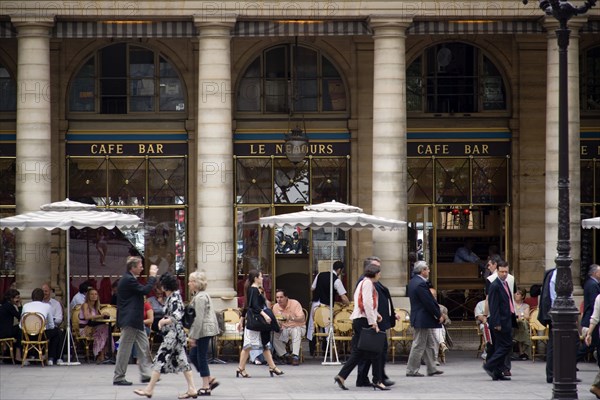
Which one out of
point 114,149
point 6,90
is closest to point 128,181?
point 114,149

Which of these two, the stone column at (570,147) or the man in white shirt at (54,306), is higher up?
the stone column at (570,147)

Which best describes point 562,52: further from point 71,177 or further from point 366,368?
point 71,177

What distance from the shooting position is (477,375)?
71.6ft

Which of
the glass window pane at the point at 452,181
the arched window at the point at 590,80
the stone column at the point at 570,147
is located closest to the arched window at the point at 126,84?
the glass window pane at the point at 452,181

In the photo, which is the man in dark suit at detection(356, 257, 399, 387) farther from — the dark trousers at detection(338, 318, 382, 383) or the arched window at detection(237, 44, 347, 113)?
the arched window at detection(237, 44, 347, 113)

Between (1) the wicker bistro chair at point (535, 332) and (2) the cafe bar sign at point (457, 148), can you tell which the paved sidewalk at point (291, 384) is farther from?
(2) the cafe bar sign at point (457, 148)

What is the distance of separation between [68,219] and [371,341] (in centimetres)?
620

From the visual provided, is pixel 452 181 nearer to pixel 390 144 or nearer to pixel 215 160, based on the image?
pixel 390 144

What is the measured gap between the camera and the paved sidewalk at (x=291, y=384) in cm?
1872

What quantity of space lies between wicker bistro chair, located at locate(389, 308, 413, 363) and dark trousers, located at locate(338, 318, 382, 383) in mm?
4416

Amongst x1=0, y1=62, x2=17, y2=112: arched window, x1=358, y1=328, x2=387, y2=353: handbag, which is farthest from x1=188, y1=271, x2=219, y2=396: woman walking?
x1=0, y1=62, x2=17, y2=112: arched window

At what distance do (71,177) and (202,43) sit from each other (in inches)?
208

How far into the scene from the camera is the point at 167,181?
29.6 meters

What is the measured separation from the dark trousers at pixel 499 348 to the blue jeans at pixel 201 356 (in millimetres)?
4479
